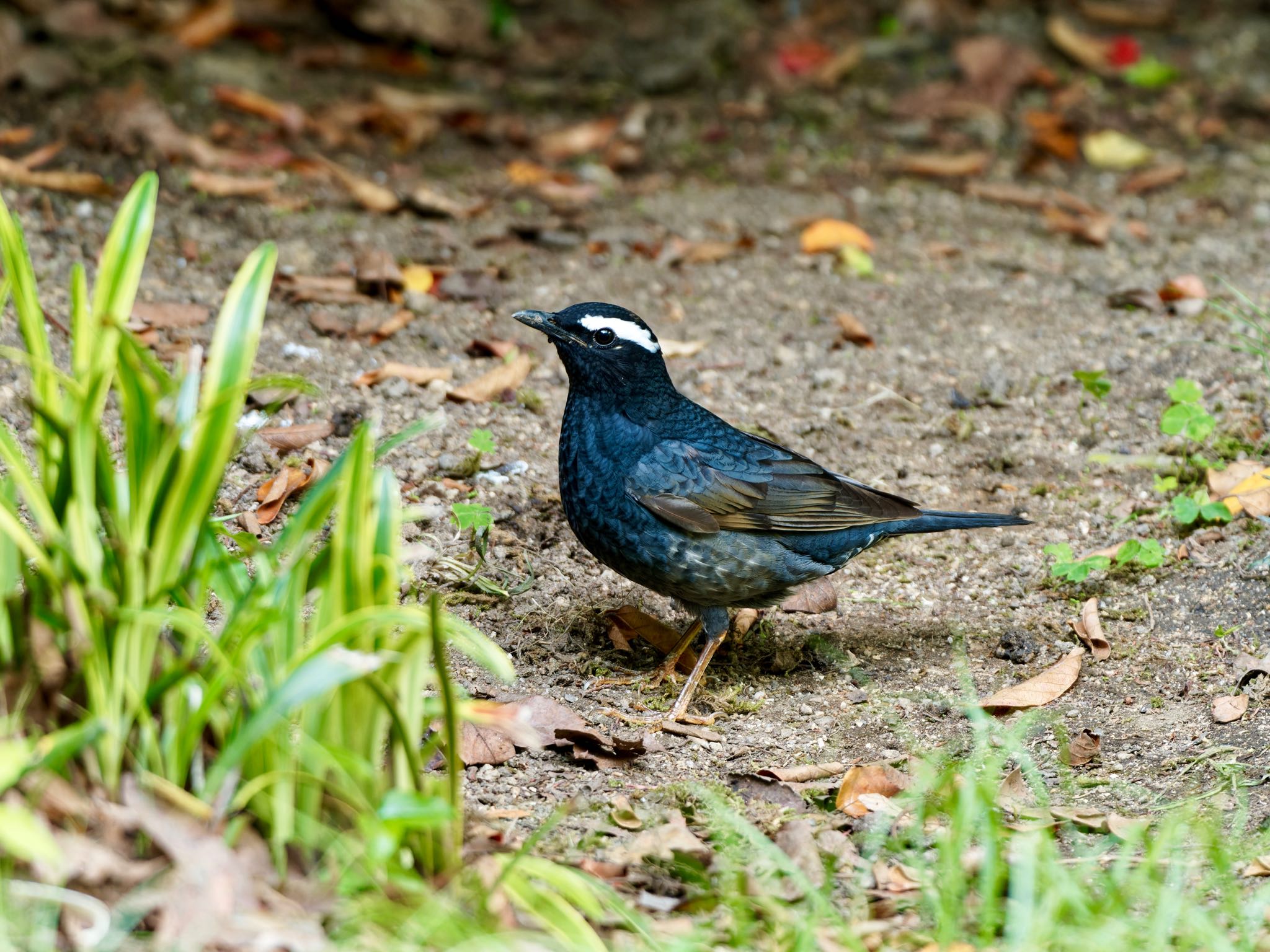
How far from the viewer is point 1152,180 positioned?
8336 mm

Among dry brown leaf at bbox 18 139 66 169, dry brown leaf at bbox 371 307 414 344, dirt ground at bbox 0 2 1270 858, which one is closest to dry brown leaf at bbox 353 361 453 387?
dirt ground at bbox 0 2 1270 858

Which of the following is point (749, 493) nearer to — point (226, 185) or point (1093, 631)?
point (1093, 631)

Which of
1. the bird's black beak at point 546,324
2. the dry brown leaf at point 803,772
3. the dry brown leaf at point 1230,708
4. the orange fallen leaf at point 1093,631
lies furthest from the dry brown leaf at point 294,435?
the dry brown leaf at point 1230,708

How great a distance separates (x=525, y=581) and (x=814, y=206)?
3.86m

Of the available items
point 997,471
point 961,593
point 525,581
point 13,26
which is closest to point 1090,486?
point 997,471

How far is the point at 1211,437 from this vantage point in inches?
221

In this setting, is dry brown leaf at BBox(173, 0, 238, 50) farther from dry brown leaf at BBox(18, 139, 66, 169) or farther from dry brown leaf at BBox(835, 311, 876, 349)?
dry brown leaf at BBox(835, 311, 876, 349)

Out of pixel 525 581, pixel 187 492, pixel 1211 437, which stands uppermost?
pixel 187 492

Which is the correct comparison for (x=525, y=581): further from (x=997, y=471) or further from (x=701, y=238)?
(x=701, y=238)

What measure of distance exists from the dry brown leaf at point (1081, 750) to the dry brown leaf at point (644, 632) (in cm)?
139

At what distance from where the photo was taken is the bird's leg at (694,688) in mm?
4281

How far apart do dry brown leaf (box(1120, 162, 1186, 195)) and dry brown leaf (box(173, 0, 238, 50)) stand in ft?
18.0

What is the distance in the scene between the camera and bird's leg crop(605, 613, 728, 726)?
4.28 metres

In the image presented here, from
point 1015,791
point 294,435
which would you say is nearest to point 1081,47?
point 294,435
